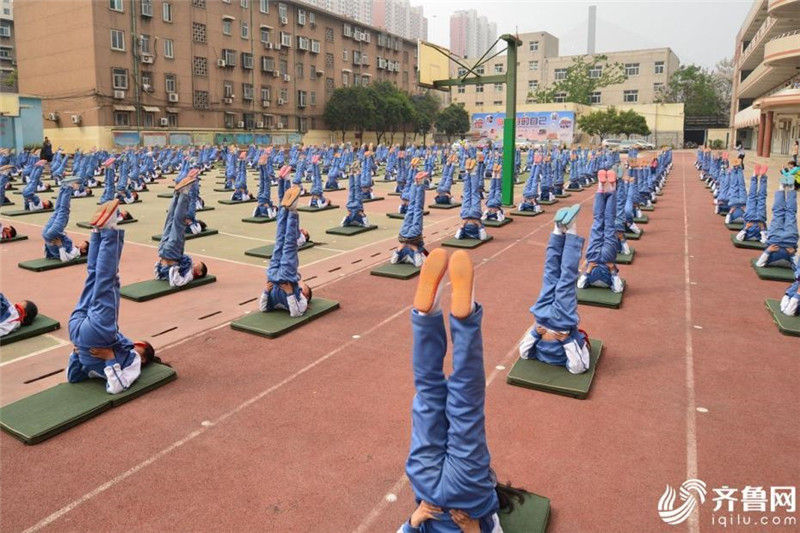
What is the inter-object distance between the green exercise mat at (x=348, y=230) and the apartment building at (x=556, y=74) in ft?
209

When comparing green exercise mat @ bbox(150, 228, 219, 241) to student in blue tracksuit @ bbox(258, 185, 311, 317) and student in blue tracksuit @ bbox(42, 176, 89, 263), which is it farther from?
student in blue tracksuit @ bbox(258, 185, 311, 317)

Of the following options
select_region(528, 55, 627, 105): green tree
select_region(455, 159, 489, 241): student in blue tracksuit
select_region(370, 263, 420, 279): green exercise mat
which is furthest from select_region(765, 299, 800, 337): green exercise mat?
select_region(528, 55, 627, 105): green tree

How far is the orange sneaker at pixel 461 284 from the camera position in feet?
10.0

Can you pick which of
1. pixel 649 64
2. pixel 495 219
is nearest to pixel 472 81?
pixel 495 219

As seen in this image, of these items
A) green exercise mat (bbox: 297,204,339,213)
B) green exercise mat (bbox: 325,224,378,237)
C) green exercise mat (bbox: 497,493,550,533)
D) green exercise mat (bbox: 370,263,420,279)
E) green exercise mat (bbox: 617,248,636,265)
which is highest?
green exercise mat (bbox: 297,204,339,213)

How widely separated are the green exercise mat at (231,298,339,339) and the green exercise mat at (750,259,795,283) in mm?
7632

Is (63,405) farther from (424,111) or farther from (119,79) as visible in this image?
(424,111)

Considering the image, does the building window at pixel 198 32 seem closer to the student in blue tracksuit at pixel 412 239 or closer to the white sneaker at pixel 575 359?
the student in blue tracksuit at pixel 412 239

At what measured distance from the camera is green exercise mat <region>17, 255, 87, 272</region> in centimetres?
1073

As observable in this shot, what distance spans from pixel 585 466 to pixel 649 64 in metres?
81.2

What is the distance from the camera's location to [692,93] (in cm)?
7200

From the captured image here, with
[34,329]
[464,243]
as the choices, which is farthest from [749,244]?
[34,329]
